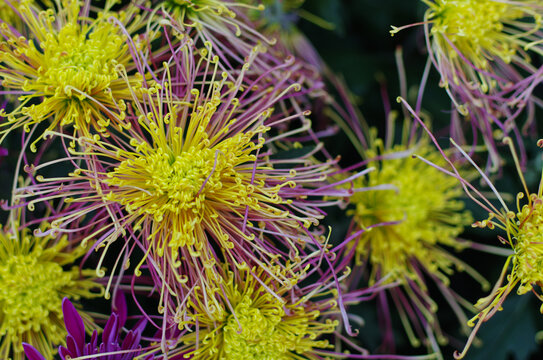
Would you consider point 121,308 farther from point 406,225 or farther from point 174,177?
point 406,225

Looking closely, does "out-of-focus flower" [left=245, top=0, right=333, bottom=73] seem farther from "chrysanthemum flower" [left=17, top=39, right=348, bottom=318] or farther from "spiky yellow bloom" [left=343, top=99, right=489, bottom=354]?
"chrysanthemum flower" [left=17, top=39, right=348, bottom=318]

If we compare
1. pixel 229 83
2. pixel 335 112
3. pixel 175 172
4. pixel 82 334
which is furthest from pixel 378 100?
pixel 82 334

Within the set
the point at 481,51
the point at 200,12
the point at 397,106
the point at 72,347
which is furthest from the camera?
the point at 397,106

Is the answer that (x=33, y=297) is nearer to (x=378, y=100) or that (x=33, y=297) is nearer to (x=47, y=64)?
(x=47, y=64)

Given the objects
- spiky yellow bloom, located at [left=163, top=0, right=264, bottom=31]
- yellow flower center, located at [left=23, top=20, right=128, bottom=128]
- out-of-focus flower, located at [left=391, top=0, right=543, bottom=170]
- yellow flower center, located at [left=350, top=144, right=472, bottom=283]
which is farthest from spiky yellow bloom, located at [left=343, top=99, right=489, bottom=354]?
yellow flower center, located at [left=23, top=20, right=128, bottom=128]

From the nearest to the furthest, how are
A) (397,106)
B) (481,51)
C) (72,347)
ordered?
(72,347)
(481,51)
(397,106)

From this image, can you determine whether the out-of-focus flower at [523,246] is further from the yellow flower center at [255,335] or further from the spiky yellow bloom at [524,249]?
the yellow flower center at [255,335]

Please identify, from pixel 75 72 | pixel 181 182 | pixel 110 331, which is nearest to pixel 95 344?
pixel 110 331
